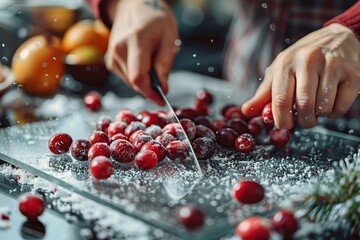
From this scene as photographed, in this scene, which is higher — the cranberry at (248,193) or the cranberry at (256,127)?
the cranberry at (248,193)

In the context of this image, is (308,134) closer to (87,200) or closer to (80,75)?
(87,200)

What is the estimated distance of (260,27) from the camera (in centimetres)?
197

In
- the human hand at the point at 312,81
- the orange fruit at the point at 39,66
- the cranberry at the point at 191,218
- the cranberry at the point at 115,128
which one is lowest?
the orange fruit at the point at 39,66

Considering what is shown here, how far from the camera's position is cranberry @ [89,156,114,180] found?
98 cm

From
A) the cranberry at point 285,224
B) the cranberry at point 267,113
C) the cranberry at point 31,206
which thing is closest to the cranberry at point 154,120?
the cranberry at point 267,113

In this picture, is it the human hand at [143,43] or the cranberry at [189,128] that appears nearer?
the cranberry at [189,128]

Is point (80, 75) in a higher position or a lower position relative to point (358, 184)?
lower

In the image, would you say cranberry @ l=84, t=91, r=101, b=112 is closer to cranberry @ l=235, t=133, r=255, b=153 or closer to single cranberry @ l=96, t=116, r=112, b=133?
single cranberry @ l=96, t=116, r=112, b=133

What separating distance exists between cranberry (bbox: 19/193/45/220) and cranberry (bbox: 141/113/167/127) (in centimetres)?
38

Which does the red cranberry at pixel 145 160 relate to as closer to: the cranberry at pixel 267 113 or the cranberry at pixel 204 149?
the cranberry at pixel 204 149

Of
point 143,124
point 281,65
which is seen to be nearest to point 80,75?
point 143,124

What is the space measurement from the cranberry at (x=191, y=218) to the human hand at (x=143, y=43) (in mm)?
540

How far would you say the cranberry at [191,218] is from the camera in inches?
31.0

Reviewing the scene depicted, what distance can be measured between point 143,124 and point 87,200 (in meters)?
0.30
